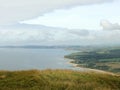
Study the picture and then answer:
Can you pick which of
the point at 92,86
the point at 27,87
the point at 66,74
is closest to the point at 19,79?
the point at 27,87

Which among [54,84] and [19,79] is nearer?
[54,84]

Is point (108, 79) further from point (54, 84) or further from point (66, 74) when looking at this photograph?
point (54, 84)

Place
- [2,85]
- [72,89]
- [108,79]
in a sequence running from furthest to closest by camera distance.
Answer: [108,79], [2,85], [72,89]

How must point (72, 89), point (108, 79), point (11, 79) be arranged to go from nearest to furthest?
point (72, 89)
point (11, 79)
point (108, 79)

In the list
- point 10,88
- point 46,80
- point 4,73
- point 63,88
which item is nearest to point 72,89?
point 63,88

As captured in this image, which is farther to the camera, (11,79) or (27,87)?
(11,79)

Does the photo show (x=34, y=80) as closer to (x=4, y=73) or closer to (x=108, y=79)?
(x=4, y=73)

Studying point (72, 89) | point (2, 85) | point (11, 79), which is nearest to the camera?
point (72, 89)
